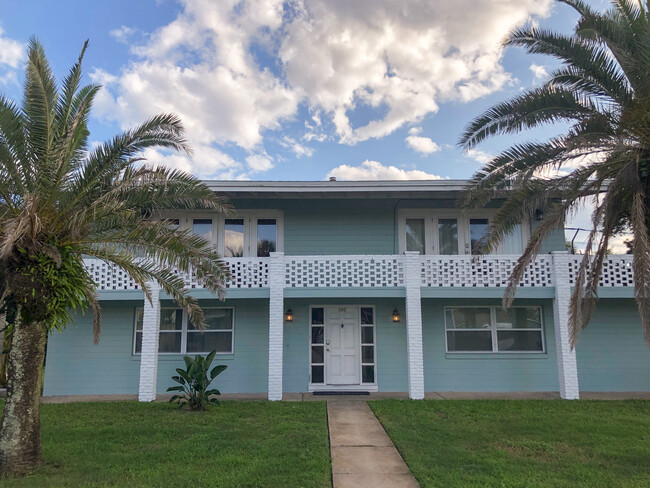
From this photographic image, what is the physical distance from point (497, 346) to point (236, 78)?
11.6m

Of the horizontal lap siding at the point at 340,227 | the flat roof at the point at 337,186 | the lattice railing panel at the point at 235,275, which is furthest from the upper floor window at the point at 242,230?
the lattice railing panel at the point at 235,275

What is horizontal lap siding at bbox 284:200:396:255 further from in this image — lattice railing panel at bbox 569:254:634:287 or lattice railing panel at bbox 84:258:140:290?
lattice railing panel at bbox 569:254:634:287

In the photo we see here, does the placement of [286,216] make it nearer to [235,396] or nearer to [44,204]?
[235,396]

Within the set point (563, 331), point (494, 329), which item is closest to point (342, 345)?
point (494, 329)

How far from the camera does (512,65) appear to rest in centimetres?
1086

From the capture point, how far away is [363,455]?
650cm

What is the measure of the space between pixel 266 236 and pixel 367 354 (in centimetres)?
442

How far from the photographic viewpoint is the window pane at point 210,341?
12305 mm

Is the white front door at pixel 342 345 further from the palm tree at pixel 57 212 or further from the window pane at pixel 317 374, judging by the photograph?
the palm tree at pixel 57 212

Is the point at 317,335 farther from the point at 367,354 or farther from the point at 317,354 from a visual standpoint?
the point at 367,354

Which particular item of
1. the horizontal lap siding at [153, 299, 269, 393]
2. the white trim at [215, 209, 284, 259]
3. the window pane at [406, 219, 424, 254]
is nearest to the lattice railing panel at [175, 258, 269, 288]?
the horizontal lap siding at [153, 299, 269, 393]

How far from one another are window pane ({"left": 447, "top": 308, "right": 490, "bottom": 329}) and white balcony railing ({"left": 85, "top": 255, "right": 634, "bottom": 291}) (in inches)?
56.6

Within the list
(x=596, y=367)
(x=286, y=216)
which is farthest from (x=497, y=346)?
(x=286, y=216)

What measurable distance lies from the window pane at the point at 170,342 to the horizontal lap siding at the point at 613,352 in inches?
435
